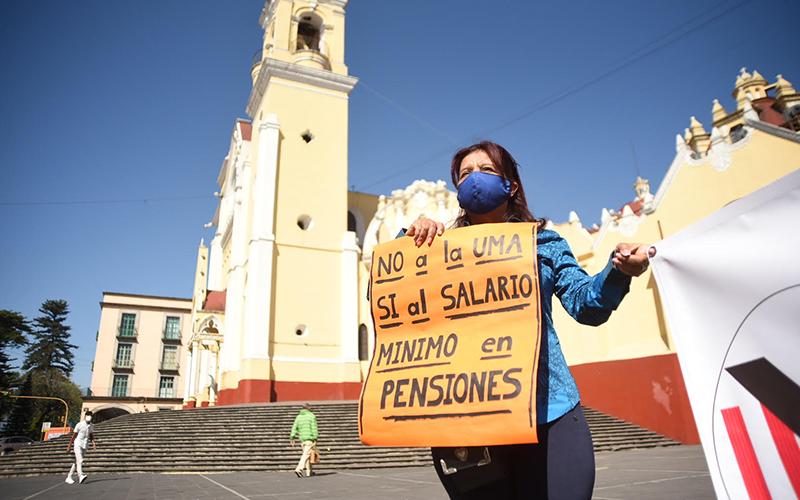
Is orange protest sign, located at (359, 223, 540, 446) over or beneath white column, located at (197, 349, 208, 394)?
beneath

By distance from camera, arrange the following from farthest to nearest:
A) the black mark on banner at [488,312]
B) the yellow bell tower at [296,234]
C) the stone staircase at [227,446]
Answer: the yellow bell tower at [296,234]
the stone staircase at [227,446]
the black mark on banner at [488,312]

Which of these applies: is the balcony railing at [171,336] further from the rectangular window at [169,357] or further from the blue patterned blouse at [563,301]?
the blue patterned blouse at [563,301]

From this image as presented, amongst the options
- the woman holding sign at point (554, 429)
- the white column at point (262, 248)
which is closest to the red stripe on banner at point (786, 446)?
the woman holding sign at point (554, 429)

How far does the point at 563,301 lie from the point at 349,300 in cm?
2019

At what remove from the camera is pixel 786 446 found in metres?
1.52

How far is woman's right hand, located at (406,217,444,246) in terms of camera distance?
193 centimetres

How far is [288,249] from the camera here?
21.3m

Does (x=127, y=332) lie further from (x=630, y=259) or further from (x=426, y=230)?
(x=630, y=259)

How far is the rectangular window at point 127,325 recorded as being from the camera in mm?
44719

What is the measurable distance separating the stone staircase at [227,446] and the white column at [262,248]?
4.35m

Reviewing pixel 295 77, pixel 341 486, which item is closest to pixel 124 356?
pixel 295 77

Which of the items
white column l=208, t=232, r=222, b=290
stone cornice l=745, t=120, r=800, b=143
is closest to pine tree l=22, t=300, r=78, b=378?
white column l=208, t=232, r=222, b=290

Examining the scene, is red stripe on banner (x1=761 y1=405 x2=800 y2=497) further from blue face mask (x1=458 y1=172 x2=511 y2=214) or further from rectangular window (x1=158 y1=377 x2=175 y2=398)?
rectangular window (x1=158 y1=377 x2=175 y2=398)

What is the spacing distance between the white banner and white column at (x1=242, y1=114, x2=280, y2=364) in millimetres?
18850
